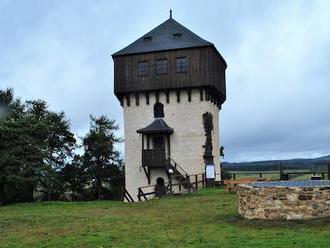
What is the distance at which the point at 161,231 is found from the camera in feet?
54.3

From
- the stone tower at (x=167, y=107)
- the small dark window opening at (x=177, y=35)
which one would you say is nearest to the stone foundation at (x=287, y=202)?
the stone tower at (x=167, y=107)

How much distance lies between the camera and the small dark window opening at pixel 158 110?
145 ft

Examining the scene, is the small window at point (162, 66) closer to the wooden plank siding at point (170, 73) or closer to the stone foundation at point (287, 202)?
the wooden plank siding at point (170, 73)

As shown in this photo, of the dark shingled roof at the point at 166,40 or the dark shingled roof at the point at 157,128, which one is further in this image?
the dark shingled roof at the point at 166,40

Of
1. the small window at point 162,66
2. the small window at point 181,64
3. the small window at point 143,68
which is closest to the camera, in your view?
the small window at point 181,64

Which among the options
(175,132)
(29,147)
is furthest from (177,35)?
(29,147)

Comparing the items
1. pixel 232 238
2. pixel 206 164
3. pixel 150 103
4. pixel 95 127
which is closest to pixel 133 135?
pixel 150 103

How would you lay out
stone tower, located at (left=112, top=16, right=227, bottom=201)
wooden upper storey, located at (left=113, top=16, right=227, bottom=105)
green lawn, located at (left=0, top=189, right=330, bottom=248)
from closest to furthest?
green lawn, located at (left=0, top=189, right=330, bottom=248)
stone tower, located at (left=112, top=16, right=227, bottom=201)
wooden upper storey, located at (left=113, top=16, right=227, bottom=105)

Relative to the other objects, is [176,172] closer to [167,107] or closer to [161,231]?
[167,107]

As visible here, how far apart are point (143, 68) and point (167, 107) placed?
3640 mm

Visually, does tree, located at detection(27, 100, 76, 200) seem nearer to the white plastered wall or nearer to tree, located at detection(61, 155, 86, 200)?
tree, located at detection(61, 155, 86, 200)

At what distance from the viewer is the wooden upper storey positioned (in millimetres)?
43062

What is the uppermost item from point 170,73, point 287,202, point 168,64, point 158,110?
point 168,64

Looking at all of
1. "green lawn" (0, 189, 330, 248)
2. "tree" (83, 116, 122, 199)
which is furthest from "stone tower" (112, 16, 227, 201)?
"green lawn" (0, 189, 330, 248)
